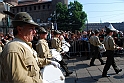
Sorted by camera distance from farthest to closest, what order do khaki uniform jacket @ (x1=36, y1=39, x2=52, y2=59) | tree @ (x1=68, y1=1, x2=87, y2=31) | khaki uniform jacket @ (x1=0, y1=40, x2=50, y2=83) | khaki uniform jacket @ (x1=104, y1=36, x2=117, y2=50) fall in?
tree @ (x1=68, y1=1, x2=87, y2=31) → khaki uniform jacket @ (x1=104, y1=36, x2=117, y2=50) → khaki uniform jacket @ (x1=36, y1=39, x2=52, y2=59) → khaki uniform jacket @ (x1=0, y1=40, x2=50, y2=83)

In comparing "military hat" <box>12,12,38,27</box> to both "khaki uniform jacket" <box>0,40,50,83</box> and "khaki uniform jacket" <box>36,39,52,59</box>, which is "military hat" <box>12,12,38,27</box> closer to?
"khaki uniform jacket" <box>0,40,50,83</box>

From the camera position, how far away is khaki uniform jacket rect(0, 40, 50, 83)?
6.93 ft

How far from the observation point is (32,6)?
76688 mm

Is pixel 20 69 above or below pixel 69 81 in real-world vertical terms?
above

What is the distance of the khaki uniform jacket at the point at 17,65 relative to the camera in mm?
2111

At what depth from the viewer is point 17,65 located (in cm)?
213

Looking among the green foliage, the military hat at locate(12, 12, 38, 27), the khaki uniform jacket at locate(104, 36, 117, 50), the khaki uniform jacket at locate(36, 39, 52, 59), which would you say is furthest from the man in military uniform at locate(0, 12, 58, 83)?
the green foliage

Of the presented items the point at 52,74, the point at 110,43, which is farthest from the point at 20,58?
the point at 110,43

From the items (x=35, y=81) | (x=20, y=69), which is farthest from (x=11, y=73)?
(x=35, y=81)

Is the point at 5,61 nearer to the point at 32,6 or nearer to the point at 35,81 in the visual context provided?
the point at 35,81

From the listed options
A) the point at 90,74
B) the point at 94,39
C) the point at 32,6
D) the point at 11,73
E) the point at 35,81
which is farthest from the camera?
the point at 32,6

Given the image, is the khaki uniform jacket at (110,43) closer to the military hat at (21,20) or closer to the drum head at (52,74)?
the drum head at (52,74)

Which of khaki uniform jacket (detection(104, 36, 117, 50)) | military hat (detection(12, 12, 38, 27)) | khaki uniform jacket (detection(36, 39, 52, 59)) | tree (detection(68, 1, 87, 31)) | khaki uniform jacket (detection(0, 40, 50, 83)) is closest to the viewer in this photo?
khaki uniform jacket (detection(0, 40, 50, 83))

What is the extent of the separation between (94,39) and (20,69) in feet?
26.6
